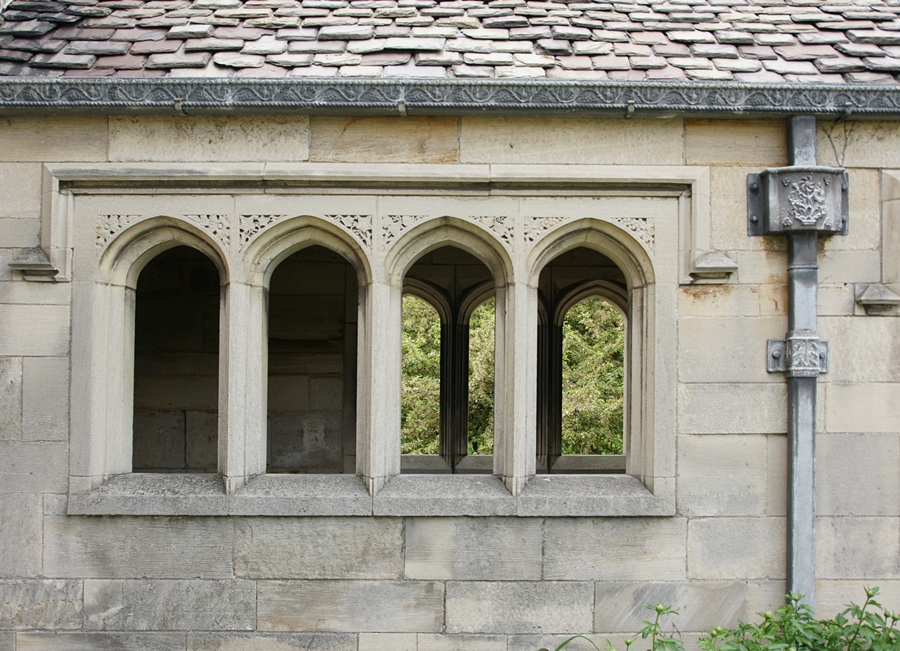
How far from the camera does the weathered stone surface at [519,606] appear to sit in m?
3.99

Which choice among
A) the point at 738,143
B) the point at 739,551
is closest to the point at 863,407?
the point at 739,551

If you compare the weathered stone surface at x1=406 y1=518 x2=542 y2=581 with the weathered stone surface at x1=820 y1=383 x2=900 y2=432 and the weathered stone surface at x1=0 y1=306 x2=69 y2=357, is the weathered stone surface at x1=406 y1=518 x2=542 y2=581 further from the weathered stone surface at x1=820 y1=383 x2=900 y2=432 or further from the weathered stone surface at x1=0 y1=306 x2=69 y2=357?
the weathered stone surface at x1=0 y1=306 x2=69 y2=357

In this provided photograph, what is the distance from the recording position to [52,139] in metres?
4.04

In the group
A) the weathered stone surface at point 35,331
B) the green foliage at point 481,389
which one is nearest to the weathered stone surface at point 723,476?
the weathered stone surface at point 35,331

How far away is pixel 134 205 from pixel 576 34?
284cm

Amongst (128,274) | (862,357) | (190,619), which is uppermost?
(128,274)

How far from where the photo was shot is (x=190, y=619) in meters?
4.00

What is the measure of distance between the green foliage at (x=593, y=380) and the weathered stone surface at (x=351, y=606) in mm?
12520

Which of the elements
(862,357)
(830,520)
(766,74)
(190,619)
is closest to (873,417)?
(862,357)

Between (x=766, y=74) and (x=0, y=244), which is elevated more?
(x=766, y=74)

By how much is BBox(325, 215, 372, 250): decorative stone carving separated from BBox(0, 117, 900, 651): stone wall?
1598 mm

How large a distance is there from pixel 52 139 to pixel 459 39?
2.44m

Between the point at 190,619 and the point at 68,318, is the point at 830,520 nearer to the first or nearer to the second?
the point at 190,619

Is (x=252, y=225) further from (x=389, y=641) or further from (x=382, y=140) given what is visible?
(x=389, y=641)
